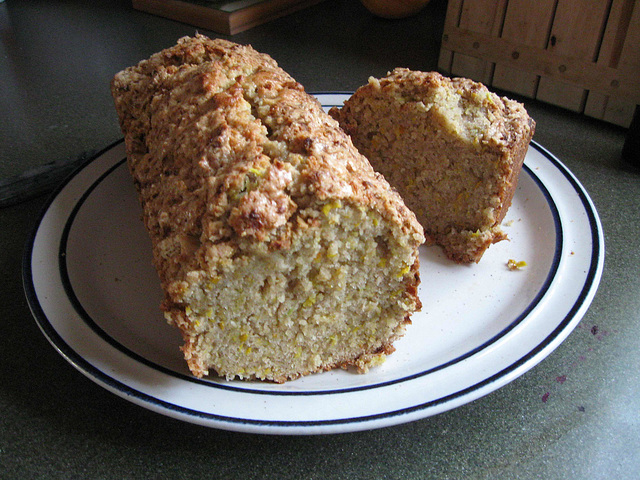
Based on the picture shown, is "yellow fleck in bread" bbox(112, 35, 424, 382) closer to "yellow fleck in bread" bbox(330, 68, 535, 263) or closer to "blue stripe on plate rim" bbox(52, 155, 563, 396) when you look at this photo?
"blue stripe on plate rim" bbox(52, 155, 563, 396)

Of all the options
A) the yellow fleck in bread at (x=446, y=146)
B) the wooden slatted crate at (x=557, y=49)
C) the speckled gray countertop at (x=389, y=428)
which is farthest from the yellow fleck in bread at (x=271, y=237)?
the wooden slatted crate at (x=557, y=49)

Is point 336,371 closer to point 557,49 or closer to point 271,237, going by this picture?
point 271,237

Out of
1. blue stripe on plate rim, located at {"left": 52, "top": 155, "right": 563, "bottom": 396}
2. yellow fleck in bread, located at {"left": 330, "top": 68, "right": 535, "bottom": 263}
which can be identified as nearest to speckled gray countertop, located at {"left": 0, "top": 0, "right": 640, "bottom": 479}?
blue stripe on plate rim, located at {"left": 52, "top": 155, "right": 563, "bottom": 396}

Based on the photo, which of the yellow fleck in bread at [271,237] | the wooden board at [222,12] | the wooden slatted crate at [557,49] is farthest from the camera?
the wooden board at [222,12]

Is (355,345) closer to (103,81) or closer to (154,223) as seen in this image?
(154,223)

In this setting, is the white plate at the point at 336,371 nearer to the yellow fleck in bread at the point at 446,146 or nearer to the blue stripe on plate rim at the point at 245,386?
the blue stripe on plate rim at the point at 245,386

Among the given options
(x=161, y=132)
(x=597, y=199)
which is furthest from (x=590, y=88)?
(x=161, y=132)

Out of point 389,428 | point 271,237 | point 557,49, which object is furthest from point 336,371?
point 557,49
